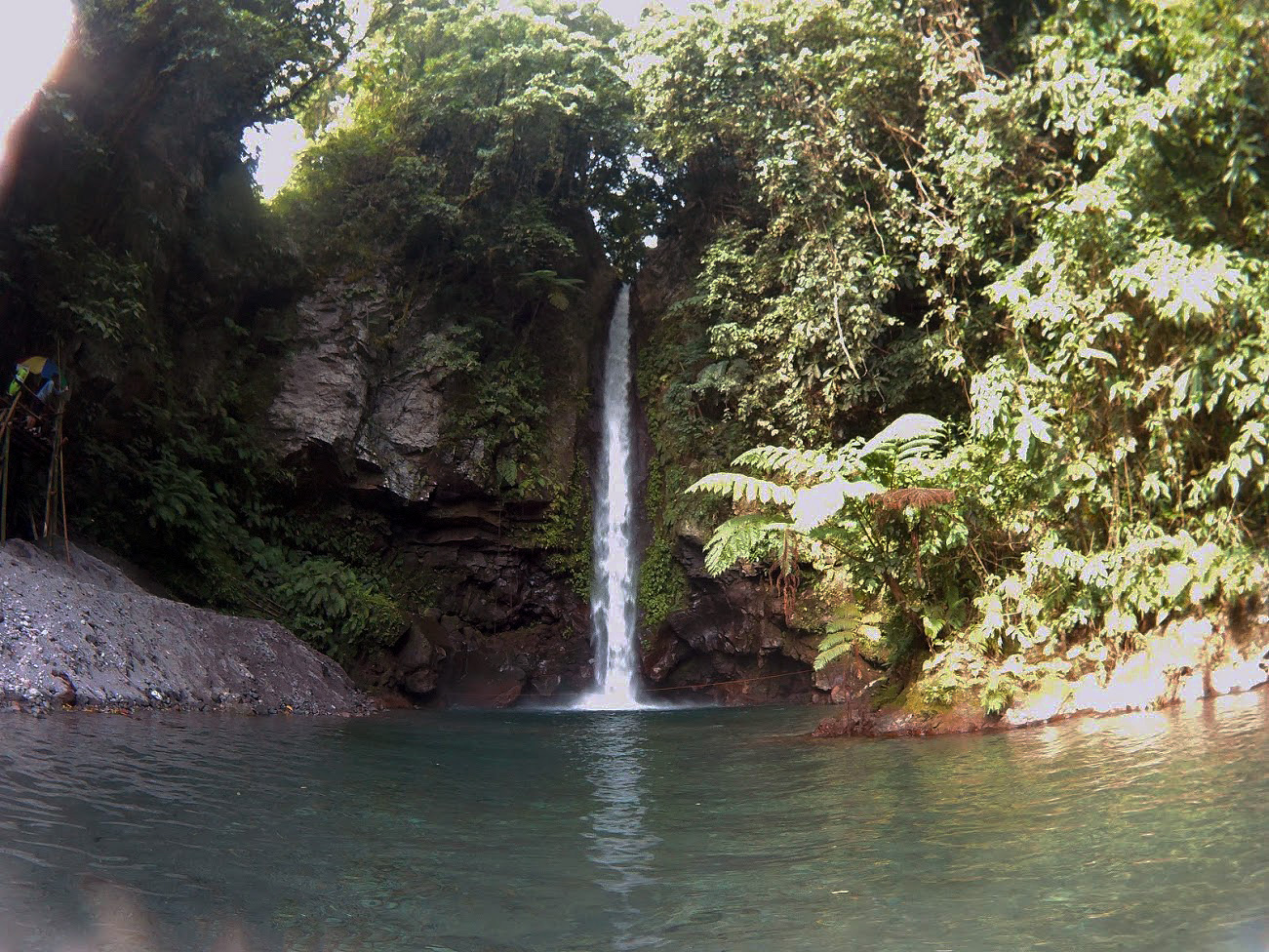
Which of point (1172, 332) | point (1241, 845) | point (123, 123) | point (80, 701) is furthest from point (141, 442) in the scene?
point (1241, 845)

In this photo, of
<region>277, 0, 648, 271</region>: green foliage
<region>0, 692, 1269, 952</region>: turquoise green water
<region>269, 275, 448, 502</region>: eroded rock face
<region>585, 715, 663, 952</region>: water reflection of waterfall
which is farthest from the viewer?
<region>277, 0, 648, 271</region>: green foliage

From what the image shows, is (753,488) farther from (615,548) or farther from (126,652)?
(615,548)

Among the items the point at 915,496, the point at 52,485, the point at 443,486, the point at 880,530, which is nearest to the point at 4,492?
the point at 52,485

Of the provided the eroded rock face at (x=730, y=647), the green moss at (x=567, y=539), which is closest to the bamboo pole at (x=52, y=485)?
the green moss at (x=567, y=539)

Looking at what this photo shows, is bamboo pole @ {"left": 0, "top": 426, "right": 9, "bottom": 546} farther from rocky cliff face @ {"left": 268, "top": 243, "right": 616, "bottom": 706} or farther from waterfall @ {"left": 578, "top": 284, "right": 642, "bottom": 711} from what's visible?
waterfall @ {"left": 578, "top": 284, "right": 642, "bottom": 711}

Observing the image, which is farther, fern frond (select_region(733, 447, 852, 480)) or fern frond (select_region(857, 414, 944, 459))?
fern frond (select_region(857, 414, 944, 459))

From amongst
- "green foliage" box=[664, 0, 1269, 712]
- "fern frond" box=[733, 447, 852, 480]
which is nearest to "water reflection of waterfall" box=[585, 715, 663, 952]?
"green foliage" box=[664, 0, 1269, 712]

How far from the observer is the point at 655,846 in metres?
4.32

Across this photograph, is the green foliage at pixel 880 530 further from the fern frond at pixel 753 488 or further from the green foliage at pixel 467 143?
the green foliage at pixel 467 143

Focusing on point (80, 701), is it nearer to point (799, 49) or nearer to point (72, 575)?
point (72, 575)

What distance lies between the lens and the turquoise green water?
3.01 metres

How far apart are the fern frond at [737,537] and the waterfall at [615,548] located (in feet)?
21.0

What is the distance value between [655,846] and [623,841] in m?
0.19

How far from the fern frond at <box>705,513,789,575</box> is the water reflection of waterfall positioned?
1.92m
